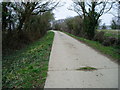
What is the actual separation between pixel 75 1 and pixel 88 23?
14.2 ft

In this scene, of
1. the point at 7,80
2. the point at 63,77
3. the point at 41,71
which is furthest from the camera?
the point at 41,71

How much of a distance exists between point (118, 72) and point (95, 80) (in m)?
1.27

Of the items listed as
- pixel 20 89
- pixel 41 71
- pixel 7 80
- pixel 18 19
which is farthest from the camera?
pixel 18 19

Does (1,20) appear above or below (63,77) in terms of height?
above

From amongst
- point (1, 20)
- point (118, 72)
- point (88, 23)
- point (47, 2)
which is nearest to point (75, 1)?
point (88, 23)

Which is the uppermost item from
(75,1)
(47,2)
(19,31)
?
(75,1)

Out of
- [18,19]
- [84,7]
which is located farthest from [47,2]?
[84,7]

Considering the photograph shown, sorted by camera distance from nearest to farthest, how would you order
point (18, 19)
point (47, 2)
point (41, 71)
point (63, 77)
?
point (63, 77), point (41, 71), point (18, 19), point (47, 2)

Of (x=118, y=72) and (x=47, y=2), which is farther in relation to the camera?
(x=47, y=2)

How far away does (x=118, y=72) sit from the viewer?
429 cm

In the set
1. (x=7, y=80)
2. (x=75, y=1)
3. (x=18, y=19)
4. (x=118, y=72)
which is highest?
(x=75, y=1)

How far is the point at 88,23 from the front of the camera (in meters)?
18.1

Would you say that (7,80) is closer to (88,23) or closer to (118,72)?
(118,72)

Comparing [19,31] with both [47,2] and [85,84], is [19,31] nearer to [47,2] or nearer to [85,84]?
[47,2]
